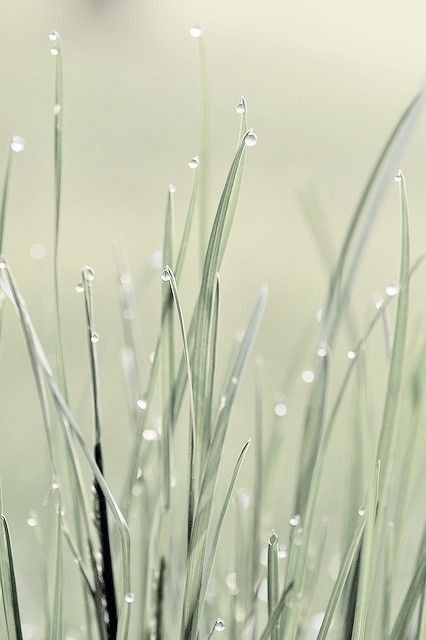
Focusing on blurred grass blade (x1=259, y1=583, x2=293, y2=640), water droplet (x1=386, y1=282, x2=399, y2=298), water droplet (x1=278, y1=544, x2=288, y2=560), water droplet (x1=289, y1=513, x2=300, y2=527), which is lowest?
water droplet (x1=278, y1=544, x2=288, y2=560)

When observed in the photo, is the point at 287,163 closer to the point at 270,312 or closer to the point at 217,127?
the point at 217,127

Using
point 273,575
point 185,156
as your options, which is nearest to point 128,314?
point 273,575

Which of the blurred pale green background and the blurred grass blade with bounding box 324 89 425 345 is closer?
the blurred grass blade with bounding box 324 89 425 345

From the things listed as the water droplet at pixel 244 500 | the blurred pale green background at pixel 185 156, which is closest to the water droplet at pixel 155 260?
the blurred pale green background at pixel 185 156

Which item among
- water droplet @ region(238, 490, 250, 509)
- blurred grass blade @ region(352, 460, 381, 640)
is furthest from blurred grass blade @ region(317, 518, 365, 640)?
water droplet @ region(238, 490, 250, 509)

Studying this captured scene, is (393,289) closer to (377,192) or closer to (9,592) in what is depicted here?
(377,192)

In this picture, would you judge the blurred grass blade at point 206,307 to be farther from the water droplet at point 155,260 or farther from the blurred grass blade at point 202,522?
the water droplet at point 155,260

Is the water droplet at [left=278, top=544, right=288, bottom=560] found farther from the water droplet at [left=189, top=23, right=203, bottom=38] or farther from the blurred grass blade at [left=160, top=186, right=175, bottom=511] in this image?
the water droplet at [left=189, top=23, right=203, bottom=38]

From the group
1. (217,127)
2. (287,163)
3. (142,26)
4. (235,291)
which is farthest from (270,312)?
(142,26)

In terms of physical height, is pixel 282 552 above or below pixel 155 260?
below

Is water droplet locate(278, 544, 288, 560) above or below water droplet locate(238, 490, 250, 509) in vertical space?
below
